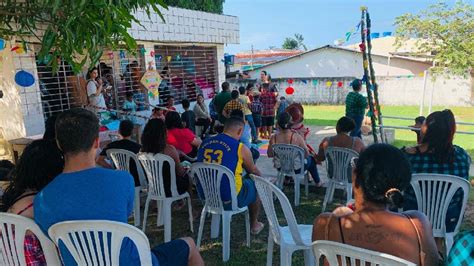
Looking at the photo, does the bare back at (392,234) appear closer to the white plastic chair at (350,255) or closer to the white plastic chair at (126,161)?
the white plastic chair at (350,255)

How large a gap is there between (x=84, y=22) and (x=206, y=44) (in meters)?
9.59

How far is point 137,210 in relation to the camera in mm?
4457

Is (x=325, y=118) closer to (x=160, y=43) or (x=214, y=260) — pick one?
(x=160, y=43)

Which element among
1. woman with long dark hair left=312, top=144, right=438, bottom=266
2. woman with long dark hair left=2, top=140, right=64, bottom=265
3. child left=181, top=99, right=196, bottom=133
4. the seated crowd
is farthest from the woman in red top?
woman with long dark hair left=312, top=144, right=438, bottom=266

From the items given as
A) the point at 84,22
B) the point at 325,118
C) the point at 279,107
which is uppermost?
the point at 84,22

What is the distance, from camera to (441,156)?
2977 mm

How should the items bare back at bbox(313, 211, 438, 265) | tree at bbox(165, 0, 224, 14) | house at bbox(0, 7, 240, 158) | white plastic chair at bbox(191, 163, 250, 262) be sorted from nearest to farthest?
bare back at bbox(313, 211, 438, 265) < white plastic chair at bbox(191, 163, 250, 262) < house at bbox(0, 7, 240, 158) < tree at bbox(165, 0, 224, 14)

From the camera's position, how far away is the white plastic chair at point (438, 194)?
2.82 m

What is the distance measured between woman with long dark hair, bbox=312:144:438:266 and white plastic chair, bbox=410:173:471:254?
1179 millimetres

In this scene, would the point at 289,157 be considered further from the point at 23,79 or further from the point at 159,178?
the point at 23,79

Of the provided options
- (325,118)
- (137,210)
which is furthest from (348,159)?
(325,118)

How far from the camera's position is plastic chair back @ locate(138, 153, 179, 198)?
3957mm

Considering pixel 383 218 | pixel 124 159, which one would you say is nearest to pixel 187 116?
pixel 124 159

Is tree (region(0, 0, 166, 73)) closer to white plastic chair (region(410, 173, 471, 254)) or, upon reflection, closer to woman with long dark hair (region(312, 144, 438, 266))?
woman with long dark hair (region(312, 144, 438, 266))
